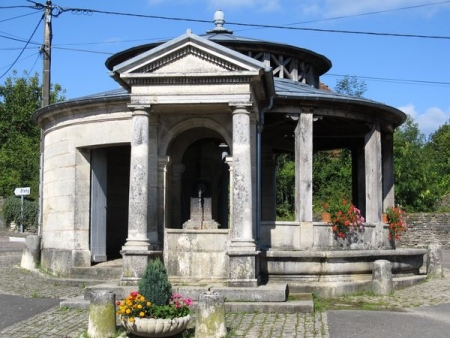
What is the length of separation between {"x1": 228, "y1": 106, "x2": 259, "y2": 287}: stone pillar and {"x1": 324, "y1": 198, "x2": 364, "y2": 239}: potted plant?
256cm

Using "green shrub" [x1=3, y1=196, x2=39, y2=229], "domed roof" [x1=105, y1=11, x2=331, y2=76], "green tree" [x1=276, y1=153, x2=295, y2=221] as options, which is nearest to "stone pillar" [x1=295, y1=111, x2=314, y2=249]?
"domed roof" [x1=105, y1=11, x2=331, y2=76]

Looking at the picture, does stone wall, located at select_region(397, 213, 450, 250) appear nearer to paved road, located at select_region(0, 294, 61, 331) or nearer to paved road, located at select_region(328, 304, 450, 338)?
paved road, located at select_region(328, 304, 450, 338)

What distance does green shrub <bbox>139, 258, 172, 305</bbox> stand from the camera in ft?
31.4

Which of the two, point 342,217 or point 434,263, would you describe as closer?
point 342,217

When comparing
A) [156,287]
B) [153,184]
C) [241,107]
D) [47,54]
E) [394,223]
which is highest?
[47,54]

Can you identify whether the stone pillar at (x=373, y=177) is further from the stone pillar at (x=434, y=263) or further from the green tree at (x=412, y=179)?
the green tree at (x=412, y=179)

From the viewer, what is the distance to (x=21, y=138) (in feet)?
170

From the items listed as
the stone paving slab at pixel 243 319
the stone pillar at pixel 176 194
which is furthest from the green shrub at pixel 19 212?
the stone pillar at pixel 176 194

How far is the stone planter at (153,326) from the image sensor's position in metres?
9.13

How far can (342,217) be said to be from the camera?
1482 cm

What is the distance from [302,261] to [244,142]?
116 inches

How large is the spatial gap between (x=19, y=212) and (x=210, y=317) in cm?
3008

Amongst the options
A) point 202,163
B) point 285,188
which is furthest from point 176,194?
point 285,188

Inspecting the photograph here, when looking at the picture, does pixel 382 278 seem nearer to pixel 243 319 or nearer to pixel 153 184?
pixel 243 319
